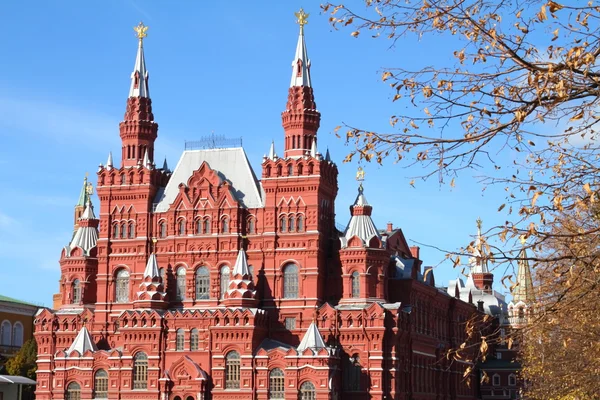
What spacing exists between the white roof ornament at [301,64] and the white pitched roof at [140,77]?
12.2 meters

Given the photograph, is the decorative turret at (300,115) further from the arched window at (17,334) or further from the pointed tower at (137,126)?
the arched window at (17,334)

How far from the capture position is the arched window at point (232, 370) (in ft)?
206

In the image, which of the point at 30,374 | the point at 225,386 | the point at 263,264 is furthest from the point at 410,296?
the point at 30,374

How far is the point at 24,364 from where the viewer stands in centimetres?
8706

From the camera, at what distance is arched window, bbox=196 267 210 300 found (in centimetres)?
6738

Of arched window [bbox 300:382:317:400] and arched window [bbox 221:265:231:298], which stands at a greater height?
arched window [bbox 221:265:231:298]

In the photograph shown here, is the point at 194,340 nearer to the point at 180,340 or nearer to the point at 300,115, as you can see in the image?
the point at 180,340

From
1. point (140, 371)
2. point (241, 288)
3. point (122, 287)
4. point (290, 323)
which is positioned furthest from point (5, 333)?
point (290, 323)

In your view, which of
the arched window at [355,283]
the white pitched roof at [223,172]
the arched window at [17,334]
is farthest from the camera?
the arched window at [17,334]

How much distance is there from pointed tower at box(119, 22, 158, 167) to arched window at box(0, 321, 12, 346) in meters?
36.0

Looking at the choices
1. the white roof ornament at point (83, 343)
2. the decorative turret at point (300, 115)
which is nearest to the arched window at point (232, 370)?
the white roof ornament at point (83, 343)

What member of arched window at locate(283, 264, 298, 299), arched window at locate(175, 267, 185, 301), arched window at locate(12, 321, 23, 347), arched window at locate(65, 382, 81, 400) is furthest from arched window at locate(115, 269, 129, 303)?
arched window at locate(12, 321, 23, 347)

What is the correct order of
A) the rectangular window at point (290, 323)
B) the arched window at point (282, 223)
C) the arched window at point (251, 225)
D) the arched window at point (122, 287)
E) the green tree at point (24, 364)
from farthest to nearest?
the green tree at point (24, 364) < the arched window at point (122, 287) < the arched window at point (251, 225) < the arched window at point (282, 223) < the rectangular window at point (290, 323)

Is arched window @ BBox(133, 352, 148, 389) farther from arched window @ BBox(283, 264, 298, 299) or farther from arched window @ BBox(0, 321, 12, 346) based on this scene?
arched window @ BBox(0, 321, 12, 346)
